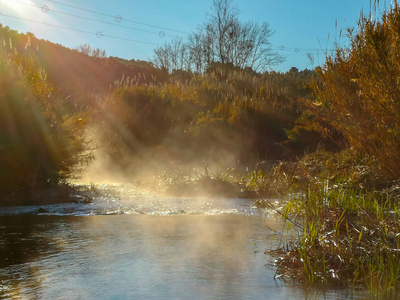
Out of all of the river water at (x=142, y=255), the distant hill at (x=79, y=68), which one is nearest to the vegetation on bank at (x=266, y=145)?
the river water at (x=142, y=255)

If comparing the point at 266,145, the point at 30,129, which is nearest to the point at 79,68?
the point at 266,145

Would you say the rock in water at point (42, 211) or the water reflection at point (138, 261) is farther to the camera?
the rock in water at point (42, 211)

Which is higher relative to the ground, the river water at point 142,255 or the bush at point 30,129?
the bush at point 30,129

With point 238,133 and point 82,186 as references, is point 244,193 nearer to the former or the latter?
point 82,186

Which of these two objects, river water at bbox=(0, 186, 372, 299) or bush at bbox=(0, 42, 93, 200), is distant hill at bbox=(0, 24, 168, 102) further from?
river water at bbox=(0, 186, 372, 299)

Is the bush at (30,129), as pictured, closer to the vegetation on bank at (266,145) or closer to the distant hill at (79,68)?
the vegetation on bank at (266,145)

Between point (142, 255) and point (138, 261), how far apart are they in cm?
26

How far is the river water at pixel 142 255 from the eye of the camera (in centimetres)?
385

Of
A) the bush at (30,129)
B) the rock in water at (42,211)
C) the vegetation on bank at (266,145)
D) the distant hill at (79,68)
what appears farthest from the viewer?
the distant hill at (79,68)

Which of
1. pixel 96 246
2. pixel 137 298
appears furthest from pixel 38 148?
pixel 137 298

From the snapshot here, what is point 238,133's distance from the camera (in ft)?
53.0

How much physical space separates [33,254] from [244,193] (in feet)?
19.6

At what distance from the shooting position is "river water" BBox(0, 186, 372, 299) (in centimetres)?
385

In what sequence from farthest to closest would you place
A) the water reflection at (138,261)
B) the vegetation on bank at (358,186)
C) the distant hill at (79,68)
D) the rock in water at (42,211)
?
the distant hill at (79,68)
the rock in water at (42,211)
the vegetation on bank at (358,186)
the water reflection at (138,261)
